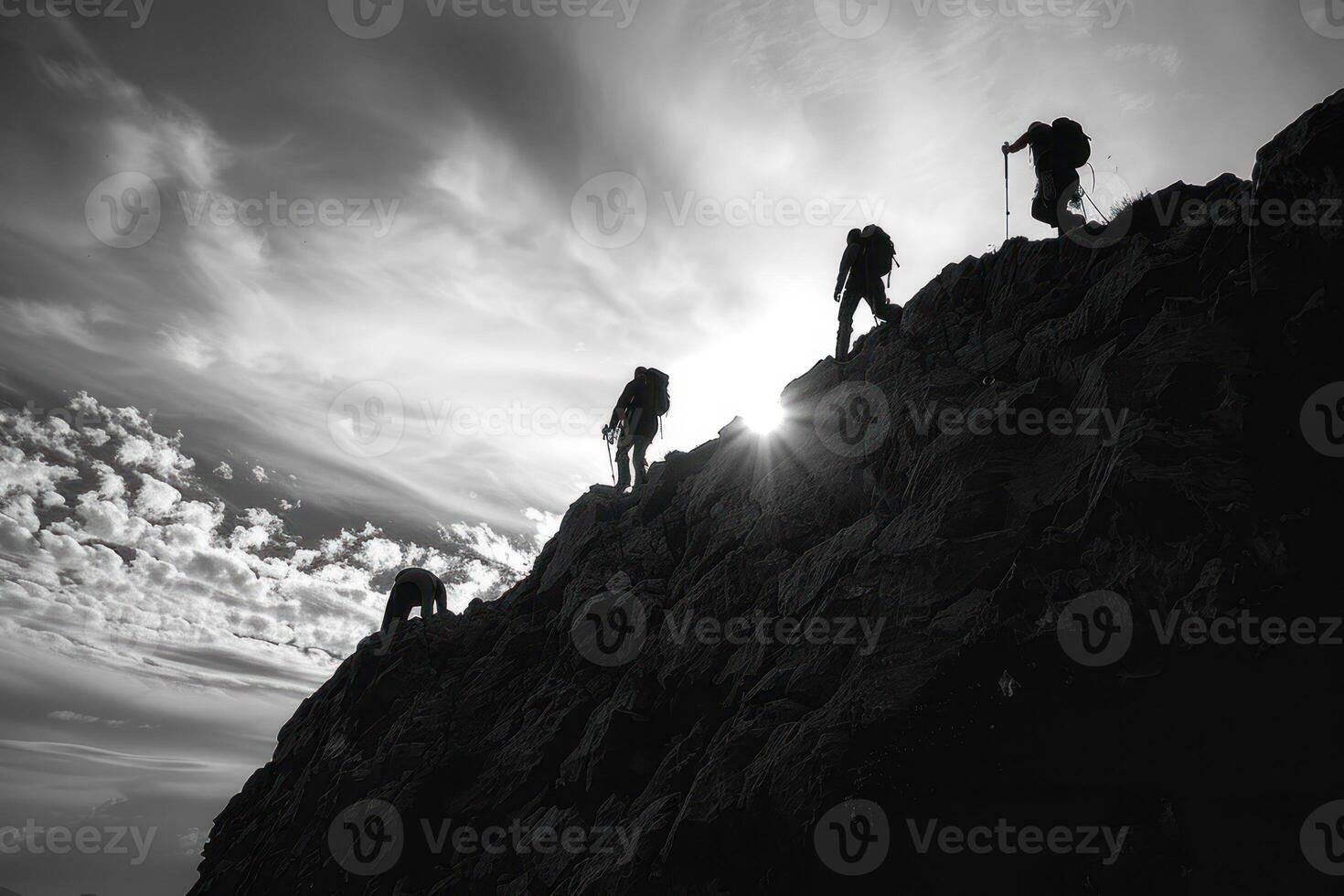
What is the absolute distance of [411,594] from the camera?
1064 inches

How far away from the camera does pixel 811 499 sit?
15273mm

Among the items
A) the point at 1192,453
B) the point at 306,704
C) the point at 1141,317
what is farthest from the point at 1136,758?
the point at 306,704

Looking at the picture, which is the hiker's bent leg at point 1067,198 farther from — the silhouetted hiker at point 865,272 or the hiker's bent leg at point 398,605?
the hiker's bent leg at point 398,605

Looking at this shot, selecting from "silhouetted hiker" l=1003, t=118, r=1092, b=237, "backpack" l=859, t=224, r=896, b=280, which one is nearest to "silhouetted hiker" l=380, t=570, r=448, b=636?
"backpack" l=859, t=224, r=896, b=280

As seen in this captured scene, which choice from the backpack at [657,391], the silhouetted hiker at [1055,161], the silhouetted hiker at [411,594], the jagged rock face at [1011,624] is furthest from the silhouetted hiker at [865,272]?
the silhouetted hiker at [411,594]

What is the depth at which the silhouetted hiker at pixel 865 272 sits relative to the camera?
65.1 feet

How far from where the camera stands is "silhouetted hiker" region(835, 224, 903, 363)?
781 inches

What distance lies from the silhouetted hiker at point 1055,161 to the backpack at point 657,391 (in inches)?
531

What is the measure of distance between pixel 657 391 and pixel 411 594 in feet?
41.7

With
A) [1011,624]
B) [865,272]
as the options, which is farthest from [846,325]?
[1011,624]

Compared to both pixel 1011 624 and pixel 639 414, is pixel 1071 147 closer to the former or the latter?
pixel 1011 624

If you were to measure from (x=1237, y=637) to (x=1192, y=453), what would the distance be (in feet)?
7.73

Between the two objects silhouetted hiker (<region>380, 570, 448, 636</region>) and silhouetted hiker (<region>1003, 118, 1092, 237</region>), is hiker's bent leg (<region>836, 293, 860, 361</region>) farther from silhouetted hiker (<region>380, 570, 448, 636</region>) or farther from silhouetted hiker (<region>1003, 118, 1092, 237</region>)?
silhouetted hiker (<region>380, 570, 448, 636</region>)

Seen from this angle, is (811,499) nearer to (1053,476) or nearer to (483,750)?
(1053,476)
